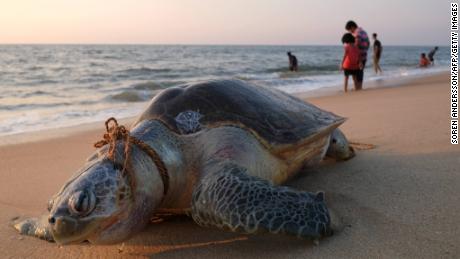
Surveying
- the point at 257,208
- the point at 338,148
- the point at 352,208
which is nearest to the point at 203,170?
the point at 257,208

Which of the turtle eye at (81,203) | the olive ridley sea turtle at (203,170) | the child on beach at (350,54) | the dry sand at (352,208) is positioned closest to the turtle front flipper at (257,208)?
the olive ridley sea turtle at (203,170)

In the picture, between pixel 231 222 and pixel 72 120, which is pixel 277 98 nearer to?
pixel 231 222

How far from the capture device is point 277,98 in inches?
121

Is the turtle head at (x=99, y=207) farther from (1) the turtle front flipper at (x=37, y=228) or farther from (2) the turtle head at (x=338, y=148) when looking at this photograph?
(2) the turtle head at (x=338, y=148)

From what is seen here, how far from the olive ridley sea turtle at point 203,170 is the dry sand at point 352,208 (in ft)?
0.43

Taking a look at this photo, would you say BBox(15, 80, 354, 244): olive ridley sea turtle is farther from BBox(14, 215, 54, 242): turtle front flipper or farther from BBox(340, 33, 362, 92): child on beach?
BBox(340, 33, 362, 92): child on beach

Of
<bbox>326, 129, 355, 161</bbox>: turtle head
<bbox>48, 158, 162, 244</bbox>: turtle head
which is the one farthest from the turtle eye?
<bbox>326, 129, 355, 161</bbox>: turtle head

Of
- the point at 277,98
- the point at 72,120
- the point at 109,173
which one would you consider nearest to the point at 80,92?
the point at 72,120

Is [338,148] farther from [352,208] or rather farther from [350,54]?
[350,54]

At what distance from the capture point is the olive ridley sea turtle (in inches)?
66.4

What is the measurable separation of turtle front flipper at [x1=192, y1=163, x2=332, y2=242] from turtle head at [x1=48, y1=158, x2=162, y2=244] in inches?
11.5

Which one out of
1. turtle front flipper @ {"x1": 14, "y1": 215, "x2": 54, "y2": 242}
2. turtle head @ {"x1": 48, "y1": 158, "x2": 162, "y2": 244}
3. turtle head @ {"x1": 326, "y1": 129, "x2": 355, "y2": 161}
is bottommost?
turtle front flipper @ {"x1": 14, "y1": 215, "x2": 54, "y2": 242}

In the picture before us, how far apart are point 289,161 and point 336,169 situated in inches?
25.7

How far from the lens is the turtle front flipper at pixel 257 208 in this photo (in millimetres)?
1766
